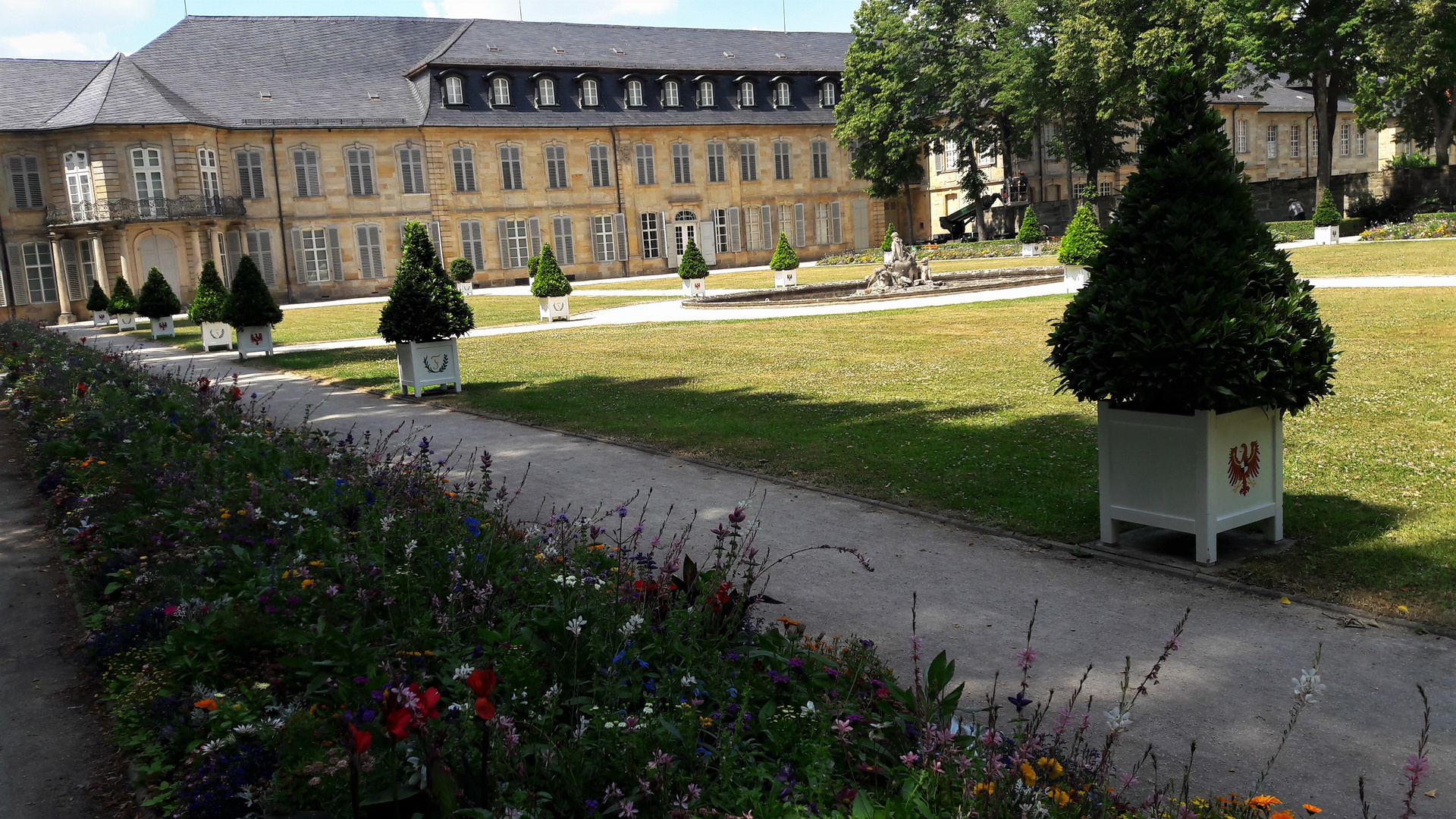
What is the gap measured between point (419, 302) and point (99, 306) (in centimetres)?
2645

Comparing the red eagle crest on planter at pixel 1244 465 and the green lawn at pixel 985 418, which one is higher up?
the red eagle crest on planter at pixel 1244 465

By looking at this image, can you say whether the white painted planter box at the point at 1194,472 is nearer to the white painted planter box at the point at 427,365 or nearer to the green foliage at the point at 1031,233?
the white painted planter box at the point at 427,365

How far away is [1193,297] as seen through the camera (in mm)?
5836

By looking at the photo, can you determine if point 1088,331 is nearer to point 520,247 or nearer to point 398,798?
point 398,798

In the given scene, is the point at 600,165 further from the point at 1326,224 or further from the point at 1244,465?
the point at 1244,465

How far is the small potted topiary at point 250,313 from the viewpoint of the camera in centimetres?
2092

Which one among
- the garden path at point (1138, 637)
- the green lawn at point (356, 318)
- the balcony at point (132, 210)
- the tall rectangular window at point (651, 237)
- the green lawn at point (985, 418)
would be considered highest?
the balcony at point (132, 210)

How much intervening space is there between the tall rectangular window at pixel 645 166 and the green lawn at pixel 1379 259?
92.5ft

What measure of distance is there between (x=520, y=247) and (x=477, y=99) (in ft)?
21.5

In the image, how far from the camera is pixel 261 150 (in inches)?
1727

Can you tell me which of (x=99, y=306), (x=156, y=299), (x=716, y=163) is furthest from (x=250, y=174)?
(x=716, y=163)

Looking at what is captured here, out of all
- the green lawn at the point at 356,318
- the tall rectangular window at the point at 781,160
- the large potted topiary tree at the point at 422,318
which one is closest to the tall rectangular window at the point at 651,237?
the tall rectangular window at the point at 781,160

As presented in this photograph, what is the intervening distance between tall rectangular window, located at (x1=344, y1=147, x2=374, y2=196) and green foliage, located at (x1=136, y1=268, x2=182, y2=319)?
60.4 feet

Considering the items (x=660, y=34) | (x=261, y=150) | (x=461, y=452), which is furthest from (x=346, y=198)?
(x=461, y=452)
